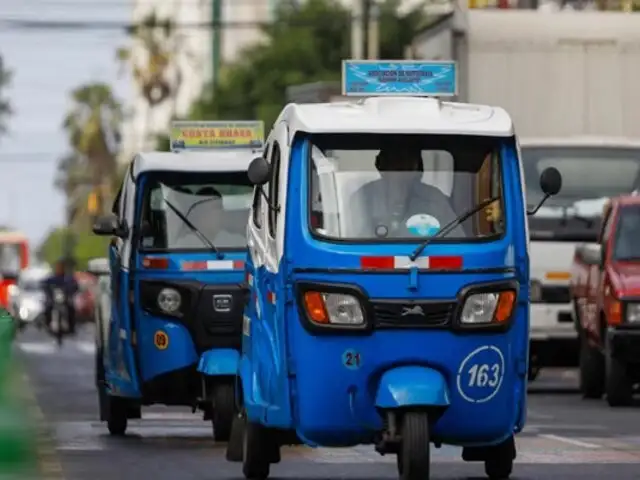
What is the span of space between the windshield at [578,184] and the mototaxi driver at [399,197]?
1290cm

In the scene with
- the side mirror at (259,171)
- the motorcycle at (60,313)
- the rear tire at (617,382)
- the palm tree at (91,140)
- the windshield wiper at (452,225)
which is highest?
the side mirror at (259,171)

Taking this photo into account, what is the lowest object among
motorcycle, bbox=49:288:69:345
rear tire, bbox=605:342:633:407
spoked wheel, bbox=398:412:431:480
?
motorcycle, bbox=49:288:69:345

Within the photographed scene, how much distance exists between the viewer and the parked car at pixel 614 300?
23.7 metres

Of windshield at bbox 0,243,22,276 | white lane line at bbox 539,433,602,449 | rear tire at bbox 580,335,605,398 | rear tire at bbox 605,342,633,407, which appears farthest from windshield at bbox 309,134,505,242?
windshield at bbox 0,243,22,276

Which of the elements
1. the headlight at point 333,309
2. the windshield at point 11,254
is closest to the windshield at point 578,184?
the headlight at point 333,309

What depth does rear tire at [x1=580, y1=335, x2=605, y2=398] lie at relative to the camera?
2570 centimetres

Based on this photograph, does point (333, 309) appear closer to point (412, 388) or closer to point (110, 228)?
point (412, 388)

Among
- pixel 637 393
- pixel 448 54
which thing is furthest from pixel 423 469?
pixel 448 54

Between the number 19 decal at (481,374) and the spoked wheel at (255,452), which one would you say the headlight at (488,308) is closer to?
the number 19 decal at (481,374)

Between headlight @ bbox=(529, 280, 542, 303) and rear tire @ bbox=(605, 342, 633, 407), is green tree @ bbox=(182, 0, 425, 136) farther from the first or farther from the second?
rear tire @ bbox=(605, 342, 633, 407)

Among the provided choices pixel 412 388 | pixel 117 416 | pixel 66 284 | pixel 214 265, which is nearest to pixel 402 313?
pixel 412 388

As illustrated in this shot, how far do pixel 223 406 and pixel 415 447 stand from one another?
191 inches

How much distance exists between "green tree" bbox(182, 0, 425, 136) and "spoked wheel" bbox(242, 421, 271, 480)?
168 feet

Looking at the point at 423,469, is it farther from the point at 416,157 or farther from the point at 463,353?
the point at 416,157
